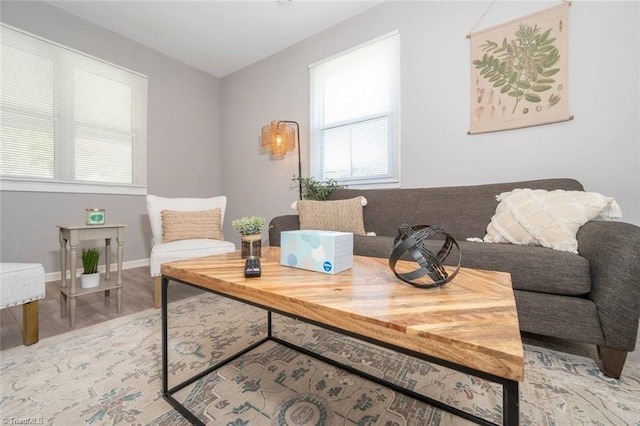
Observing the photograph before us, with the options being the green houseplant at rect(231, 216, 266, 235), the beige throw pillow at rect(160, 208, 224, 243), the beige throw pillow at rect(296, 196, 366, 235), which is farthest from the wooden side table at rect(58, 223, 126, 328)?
the beige throw pillow at rect(296, 196, 366, 235)

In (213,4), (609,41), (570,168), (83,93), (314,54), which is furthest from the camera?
(314,54)

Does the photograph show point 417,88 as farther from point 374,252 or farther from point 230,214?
point 230,214

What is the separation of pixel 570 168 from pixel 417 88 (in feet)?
4.26

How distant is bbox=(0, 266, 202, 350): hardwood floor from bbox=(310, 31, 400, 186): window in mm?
1876

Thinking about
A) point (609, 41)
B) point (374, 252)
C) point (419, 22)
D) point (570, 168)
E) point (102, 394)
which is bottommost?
point (102, 394)

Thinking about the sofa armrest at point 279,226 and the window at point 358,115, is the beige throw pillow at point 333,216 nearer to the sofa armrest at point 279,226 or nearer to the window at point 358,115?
the sofa armrest at point 279,226

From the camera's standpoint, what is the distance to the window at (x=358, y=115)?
101 inches

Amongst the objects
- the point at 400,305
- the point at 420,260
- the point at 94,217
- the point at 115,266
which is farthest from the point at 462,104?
the point at 115,266

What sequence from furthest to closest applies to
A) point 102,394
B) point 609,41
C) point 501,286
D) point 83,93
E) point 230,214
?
point 230,214 < point 83,93 < point 609,41 < point 102,394 < point 501,286

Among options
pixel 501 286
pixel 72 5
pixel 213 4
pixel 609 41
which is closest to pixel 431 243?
pixel 501 286

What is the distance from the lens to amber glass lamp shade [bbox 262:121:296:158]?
2959mm

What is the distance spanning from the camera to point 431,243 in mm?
1584

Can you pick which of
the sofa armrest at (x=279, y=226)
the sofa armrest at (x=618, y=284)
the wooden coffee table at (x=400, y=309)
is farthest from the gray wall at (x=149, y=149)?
the sofa armrest at (x=618, y=284)

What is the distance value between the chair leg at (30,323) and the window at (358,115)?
239cm
